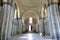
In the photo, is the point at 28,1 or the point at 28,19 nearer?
the point at 28,1

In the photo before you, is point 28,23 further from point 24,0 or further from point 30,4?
point 24,0

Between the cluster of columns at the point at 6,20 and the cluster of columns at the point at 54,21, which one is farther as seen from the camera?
the cluster of columns at the point at 54,21

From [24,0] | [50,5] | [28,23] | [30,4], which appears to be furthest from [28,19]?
[50,5]

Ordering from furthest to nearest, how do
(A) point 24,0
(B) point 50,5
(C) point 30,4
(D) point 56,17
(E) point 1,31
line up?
1. (C) point 30,4
2. (A) point 24,0
3. (B) point 50,5
4. (D) point 56,17
5. (E) point 1,31

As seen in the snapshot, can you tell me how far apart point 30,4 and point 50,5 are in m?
12.7

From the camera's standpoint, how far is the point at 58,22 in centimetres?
863

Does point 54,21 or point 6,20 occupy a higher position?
point 6,20

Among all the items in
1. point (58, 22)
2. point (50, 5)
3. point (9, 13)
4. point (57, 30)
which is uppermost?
point (50, 5)

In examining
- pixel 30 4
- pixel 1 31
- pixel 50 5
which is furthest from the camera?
pixel 30 4

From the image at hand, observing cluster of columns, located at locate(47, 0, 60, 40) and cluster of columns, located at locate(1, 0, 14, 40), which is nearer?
cluster of columns, located at locate(1, 0, 14, 40)

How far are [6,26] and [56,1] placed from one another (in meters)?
5.29

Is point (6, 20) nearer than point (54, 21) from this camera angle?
Yes

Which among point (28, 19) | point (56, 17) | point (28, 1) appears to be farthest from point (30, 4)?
point (56, 17)

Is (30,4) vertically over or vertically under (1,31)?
over
